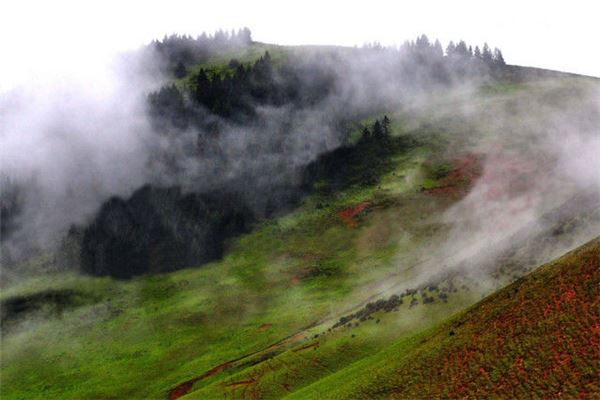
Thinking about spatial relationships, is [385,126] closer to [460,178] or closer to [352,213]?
[460,178]

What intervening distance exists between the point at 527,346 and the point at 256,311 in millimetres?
66075

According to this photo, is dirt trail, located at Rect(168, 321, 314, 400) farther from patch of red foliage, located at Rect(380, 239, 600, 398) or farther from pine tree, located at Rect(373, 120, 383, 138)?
pine tree, located at Rect(373, 120, 383, 138)

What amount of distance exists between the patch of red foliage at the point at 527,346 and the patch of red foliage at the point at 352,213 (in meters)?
85.0

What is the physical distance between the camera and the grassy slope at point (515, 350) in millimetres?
27016

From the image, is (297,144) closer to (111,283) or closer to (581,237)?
(111,283)

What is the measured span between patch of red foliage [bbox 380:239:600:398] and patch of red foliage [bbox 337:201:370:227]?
85036mm

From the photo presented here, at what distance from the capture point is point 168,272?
124 m

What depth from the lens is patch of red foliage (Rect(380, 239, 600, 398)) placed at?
1053 inches

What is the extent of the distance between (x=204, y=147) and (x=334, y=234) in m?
65.3

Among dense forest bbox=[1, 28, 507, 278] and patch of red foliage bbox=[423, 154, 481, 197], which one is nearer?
patch of red foliage bbox=[423, 154, 481, 197]

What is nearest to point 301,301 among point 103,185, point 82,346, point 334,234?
point 334,234

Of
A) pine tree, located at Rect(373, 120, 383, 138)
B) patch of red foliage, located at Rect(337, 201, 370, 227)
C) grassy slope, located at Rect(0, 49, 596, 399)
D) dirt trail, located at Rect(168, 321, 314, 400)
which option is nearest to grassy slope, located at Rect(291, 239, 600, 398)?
grassy slope, located at Rect(0, 49, 596, 399)

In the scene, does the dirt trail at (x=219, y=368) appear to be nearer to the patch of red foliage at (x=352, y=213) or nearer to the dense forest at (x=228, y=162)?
the patch of red foliage at (x=352, y=213)

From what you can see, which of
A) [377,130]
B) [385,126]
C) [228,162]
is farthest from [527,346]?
[385,126]
